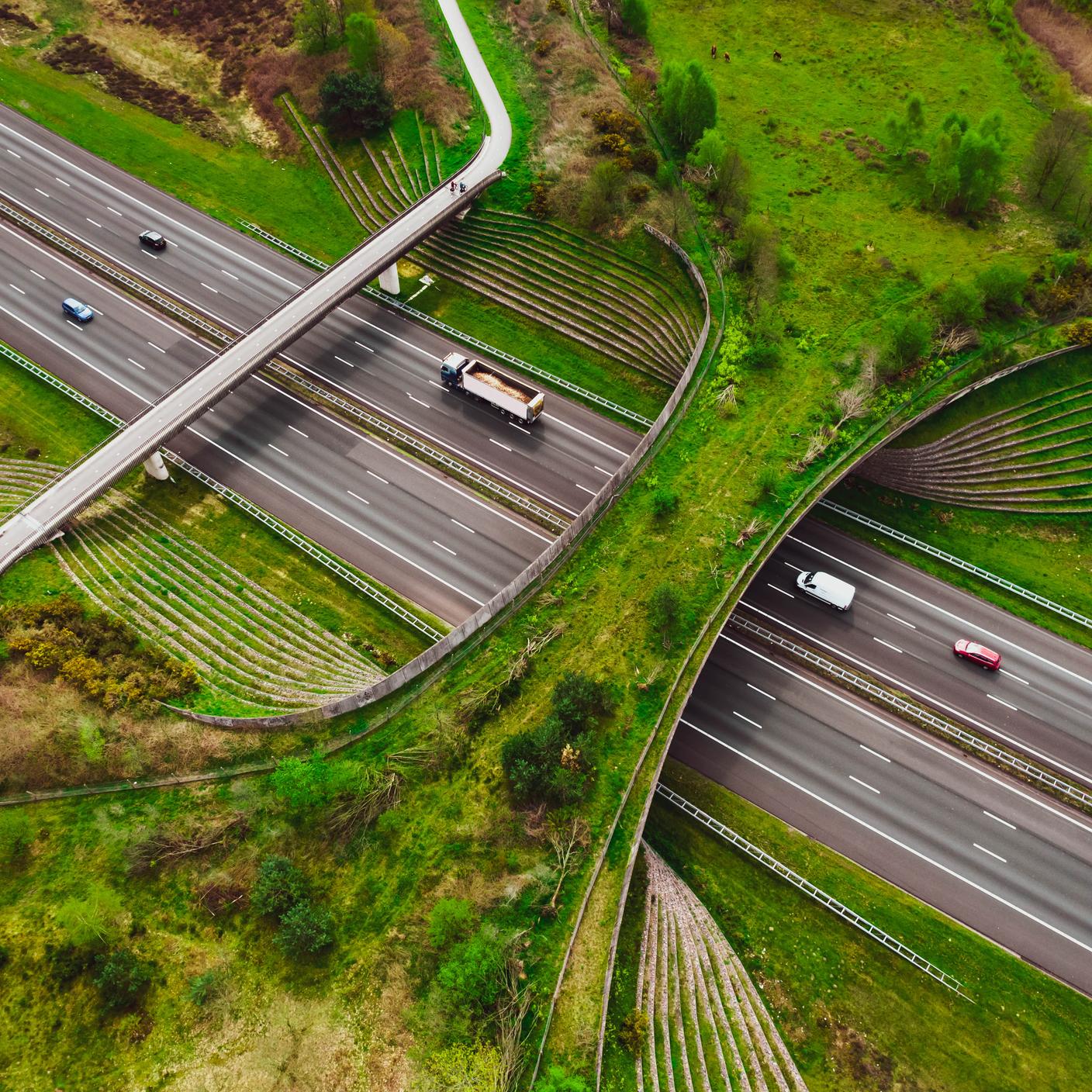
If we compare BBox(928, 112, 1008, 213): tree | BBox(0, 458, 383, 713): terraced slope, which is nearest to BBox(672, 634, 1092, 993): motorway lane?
BBox(0, 458, 383, 713): terraced slope

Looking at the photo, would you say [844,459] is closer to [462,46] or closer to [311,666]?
[311,666]

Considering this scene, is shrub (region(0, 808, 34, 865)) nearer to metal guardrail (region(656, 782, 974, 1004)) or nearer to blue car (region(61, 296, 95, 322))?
metal guardrail (region(656, 782, 974, 1004))

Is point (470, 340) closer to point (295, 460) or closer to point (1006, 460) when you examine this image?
point (295, 460)

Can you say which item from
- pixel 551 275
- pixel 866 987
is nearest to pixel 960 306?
pixel 551 275

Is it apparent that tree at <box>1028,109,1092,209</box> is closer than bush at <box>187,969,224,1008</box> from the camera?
No

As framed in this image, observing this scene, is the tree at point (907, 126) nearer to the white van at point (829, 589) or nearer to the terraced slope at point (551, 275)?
the terraced slope at point (551, 275)

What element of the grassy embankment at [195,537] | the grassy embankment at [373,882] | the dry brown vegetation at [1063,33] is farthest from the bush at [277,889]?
the dry brown vegetation at [1063,33]
